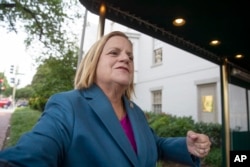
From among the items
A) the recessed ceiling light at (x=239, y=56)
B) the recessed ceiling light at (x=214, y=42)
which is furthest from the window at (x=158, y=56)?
the recessed ceiling light at (x=214, y=42)

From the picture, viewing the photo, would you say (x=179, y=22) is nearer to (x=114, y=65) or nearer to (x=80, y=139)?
(x=114, y=65)

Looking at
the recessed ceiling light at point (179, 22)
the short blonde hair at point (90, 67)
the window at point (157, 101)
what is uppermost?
the recessed ceiling light at point (179, 22)

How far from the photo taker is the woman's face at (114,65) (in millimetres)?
1336

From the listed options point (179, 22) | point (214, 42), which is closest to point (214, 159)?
point (214, 42)

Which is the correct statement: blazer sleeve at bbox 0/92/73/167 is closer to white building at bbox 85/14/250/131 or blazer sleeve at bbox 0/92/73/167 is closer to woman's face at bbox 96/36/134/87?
woman's face at bbox 96/36/134/87

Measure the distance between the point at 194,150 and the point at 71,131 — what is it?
0.64 meters

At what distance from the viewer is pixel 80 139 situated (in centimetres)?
102

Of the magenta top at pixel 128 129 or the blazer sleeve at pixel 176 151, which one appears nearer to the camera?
the magenta top at pixel 128 129

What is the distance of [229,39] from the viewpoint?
15.5 feet

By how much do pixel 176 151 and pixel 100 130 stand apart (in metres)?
0.53

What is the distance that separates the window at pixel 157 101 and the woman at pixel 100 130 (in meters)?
10.9

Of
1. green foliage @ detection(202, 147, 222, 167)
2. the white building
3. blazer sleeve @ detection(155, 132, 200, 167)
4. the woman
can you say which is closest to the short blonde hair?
the woman

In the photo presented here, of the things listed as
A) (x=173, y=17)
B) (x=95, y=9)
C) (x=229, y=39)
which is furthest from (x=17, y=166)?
(x=229, y=39)

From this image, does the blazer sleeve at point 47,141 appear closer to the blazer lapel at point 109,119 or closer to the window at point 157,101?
the blazer lapel at point 109,119
